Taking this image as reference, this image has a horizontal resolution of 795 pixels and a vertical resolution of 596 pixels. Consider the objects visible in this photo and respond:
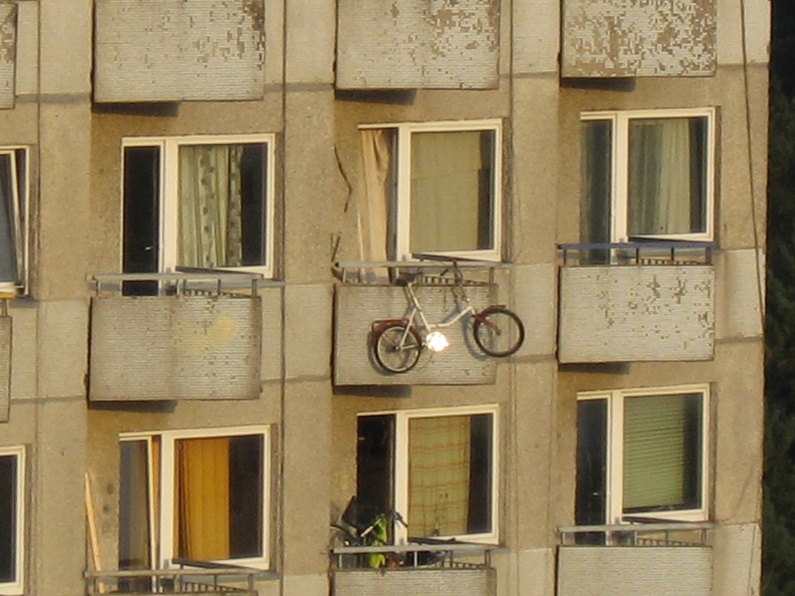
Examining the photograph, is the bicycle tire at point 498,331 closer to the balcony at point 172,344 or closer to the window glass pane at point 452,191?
the window glass pane at point 452,191

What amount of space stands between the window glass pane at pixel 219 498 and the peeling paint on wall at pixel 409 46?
342 cm

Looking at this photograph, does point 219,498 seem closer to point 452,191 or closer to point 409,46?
point 452,191

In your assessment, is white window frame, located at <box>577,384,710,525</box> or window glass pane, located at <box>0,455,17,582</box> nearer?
window glass pane, located at <box>0,455,17,582</box>

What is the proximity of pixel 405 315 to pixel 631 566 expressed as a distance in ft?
10.5

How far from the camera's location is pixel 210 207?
74.9ft

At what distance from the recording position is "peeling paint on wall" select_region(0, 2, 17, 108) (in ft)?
70.5

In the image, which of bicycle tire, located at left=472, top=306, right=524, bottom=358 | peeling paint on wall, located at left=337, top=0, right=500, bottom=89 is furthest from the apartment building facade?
bicycle tire, located at left=472, top=306, right=524, bottom=358

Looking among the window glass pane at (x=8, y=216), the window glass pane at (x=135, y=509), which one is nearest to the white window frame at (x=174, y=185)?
the window glass pane at (x=8, y=216)

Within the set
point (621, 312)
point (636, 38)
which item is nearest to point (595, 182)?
point (621, 312)

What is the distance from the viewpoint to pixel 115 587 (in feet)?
74.0

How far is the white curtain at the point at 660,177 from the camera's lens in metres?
24.0

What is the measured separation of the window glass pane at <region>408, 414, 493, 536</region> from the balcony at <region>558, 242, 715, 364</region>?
1134 millimetres

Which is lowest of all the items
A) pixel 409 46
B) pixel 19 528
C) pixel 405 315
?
pixel 19 528

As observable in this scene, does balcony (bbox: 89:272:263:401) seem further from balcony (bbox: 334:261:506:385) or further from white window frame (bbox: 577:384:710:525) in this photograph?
white window frame (bbox: 577:384:710:525)
